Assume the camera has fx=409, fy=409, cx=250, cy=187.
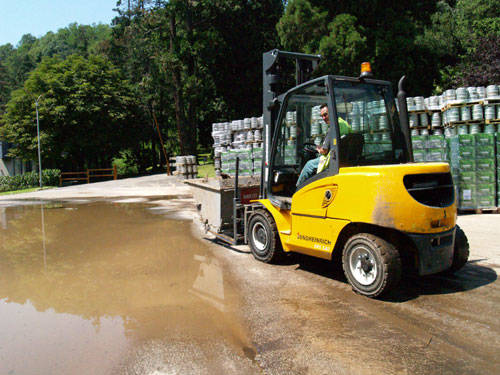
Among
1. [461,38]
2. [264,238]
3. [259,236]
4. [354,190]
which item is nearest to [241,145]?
[259,236]

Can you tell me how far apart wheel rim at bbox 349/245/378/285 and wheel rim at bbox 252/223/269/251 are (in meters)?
1.71

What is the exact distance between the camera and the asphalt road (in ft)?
11.2

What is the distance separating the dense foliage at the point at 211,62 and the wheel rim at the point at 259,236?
20.6 metres

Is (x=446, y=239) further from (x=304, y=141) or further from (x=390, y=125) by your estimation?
(x=304, y=141)

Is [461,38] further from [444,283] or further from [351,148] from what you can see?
[351,148]

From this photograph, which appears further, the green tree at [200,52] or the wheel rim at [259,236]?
the green tree at [200,52]

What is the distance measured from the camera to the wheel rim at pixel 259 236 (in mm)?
6516

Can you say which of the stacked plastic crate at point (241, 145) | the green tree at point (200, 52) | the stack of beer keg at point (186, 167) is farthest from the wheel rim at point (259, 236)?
the green tree at point (200, 52)

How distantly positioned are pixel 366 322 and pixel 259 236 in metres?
2.77

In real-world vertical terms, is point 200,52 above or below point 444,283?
above

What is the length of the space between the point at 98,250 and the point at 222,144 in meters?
14.5

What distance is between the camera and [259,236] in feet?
22.0

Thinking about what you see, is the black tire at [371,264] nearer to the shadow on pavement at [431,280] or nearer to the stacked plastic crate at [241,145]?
the shadow on pavement at [431,280]

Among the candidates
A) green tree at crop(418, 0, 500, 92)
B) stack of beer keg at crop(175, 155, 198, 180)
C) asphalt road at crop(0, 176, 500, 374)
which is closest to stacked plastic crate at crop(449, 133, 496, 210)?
asphalt road at crop(0, 176, 500, 374)
